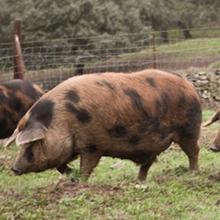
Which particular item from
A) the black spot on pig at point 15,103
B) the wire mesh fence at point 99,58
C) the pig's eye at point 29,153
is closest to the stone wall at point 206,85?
the wire mesh fence at point 99,58

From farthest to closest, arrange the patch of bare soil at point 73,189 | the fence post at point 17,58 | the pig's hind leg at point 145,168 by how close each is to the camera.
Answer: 1. the fence post at point 17,58
2. the pig's hind leg at point 145,168
3. the patch of bare soil at point 73,189

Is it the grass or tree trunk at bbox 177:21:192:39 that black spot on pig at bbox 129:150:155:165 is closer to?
the grass

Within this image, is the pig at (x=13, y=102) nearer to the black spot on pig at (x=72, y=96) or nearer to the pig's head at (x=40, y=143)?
the pig's head at (x=40, y=143)

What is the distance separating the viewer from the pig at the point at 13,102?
10.7m

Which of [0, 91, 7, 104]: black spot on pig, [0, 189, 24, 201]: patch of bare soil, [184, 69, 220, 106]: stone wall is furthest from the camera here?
[184, 69, 220, 106]: stone wall

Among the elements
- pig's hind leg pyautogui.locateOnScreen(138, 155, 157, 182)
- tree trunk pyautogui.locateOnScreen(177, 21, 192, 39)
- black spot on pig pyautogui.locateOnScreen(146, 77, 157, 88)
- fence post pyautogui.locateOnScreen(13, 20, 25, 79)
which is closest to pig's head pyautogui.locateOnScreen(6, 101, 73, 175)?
pig's hind leg pyautogui.locateOnScreen(138, 155, 157, 182)

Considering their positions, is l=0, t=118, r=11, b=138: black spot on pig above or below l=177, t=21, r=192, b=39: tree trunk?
above

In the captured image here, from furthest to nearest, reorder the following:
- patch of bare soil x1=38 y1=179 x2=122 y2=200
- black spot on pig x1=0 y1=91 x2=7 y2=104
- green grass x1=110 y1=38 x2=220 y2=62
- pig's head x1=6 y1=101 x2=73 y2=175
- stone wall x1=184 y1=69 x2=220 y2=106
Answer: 1. green grass x1=110 y1=38 x2=220 y2=62
2. stone wall x1=184 y1=69 x2=220 y2=106
3. black spot on pig x1=0 y1=91 x2=7 y2=104
4. pig's head x1=6 y1=101 x2=73 y2=175
5. patch of bare soil x1=38 y1=179 x2=122 y2=200

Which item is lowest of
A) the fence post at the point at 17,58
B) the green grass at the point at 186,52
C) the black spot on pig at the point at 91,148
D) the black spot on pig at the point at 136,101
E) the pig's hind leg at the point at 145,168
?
the green grass at the point at 186,52

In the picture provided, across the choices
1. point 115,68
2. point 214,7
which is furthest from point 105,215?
point 214,7

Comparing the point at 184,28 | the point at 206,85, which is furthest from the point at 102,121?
the point at 184,28

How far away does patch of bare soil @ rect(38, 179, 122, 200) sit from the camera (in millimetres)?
5973

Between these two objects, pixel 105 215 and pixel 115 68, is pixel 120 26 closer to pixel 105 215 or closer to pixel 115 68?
pixel 115 68

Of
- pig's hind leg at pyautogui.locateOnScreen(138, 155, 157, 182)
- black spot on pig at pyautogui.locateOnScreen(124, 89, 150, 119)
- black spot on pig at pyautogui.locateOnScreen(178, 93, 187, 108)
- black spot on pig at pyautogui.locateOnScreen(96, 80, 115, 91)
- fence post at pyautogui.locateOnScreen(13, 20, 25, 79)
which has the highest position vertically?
black spot on pig at pyautogui.locateOnScreen(96, 80, 115, 91)
